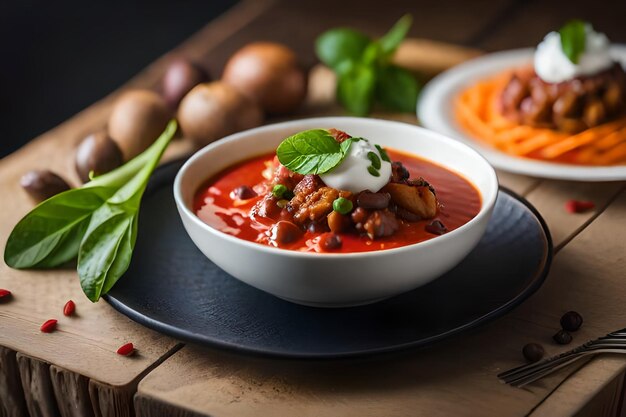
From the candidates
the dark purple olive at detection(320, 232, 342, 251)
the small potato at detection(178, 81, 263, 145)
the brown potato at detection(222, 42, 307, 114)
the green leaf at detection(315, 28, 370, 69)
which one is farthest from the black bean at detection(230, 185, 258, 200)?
the green leaf at detection(315, 28, 370, 69)

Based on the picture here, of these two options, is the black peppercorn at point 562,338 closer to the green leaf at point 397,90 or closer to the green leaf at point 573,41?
the green leaf at point 573,41

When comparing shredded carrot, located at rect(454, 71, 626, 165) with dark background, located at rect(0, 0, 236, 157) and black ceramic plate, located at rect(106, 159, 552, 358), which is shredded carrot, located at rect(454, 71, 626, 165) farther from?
dark background, located at rect(0, 0, 236, 157)

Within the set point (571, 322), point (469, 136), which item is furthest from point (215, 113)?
point (571, 322)

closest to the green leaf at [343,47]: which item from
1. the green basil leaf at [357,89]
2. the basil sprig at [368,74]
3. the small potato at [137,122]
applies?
the basil sprig at [368,74]

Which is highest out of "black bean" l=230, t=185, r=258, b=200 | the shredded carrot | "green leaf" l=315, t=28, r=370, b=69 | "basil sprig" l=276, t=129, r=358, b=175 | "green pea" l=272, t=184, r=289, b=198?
"green leaf" l=315, t=28, r=370, b=69

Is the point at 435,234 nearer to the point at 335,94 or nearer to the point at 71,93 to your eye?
the point at 335,94

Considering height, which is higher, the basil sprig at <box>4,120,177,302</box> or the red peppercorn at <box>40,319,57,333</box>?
the basil sprig at <box>4,120,177,302</box>

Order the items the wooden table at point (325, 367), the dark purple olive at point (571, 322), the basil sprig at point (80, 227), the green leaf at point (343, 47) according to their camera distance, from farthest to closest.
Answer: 1. the green leaf at point (343, 47)
2. the basil sprig at point (80, 227)
3. the dark purple olive at point (571, 322)
4. the wooden table at point (325, 367)
